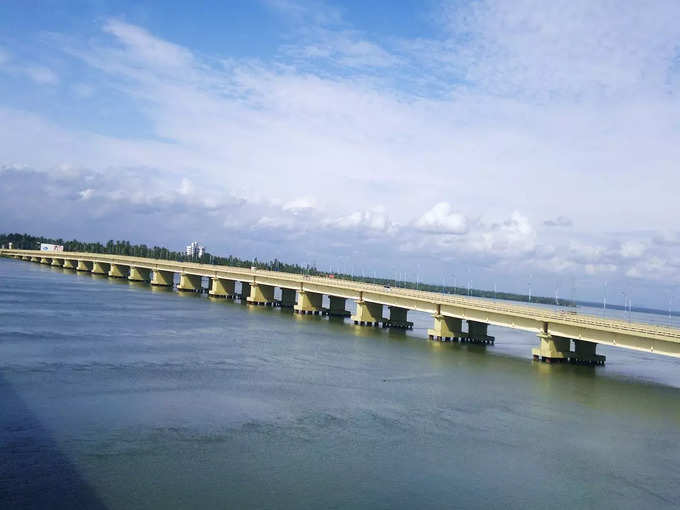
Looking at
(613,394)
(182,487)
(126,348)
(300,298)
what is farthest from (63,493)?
(300,298)

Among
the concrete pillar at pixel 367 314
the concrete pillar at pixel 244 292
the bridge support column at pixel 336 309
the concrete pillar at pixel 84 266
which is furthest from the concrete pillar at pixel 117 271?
the concrete pillar at pixel 367 314

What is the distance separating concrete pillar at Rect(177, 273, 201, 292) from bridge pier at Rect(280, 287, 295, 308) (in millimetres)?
33856

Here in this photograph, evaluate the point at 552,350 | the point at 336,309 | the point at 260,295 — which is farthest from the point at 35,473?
the point at 260,295

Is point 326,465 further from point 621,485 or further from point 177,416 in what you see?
point 621,485

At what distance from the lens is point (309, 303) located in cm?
10481

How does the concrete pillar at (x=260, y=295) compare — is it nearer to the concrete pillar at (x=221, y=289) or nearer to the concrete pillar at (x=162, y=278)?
the concrete pillar at (x=221, y=289)

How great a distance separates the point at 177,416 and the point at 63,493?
10.5 metres

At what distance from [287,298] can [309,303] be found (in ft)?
39.3

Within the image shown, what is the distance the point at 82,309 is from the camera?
262 feet

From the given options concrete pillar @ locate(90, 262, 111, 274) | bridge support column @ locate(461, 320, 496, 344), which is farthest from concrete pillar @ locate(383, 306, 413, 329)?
concrete pillar @ locate(90, 262, 111, 274)

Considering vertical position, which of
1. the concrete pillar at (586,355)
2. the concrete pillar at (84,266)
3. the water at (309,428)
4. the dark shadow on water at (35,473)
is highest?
the concrete pillar at (84,266)

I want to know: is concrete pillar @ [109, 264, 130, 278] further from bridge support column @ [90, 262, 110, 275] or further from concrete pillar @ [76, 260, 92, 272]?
concrete pillar @ [76, 260, 92, 272]

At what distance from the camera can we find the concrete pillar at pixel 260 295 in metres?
A: 117

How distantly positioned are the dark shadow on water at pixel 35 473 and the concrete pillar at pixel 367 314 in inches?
2572
